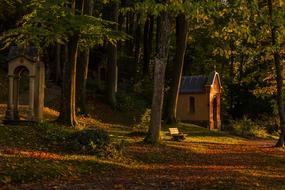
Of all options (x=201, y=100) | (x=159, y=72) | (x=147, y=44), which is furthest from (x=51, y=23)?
(x=147, y=44)

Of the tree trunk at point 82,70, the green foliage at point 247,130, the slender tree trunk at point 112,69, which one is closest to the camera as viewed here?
the tree trunk at point 82,70

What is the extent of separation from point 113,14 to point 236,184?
930 inches

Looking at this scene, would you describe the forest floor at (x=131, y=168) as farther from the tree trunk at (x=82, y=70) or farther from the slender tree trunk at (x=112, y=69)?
the slender tree trunk at (x=112, y=69)

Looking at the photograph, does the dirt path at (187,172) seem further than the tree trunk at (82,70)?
No

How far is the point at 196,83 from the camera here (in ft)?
149

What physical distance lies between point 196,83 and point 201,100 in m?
1.66

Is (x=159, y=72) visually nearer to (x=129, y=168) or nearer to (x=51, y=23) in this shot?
(x=51, y=23)

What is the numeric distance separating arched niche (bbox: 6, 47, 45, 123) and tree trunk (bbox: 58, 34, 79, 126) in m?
1.12

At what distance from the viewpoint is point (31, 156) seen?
12539 millimetres

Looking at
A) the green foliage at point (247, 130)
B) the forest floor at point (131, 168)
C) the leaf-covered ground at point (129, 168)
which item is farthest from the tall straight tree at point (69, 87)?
the green foliage at point (247, 130)

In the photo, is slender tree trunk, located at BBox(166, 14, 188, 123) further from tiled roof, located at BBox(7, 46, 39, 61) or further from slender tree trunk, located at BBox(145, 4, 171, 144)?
tiled roof, located at BBox(7, 46, 39, 61)

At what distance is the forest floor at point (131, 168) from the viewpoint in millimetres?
10727

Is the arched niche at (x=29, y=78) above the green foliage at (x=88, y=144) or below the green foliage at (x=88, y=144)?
above

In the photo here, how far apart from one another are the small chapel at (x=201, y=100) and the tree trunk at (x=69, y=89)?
23823 mm
